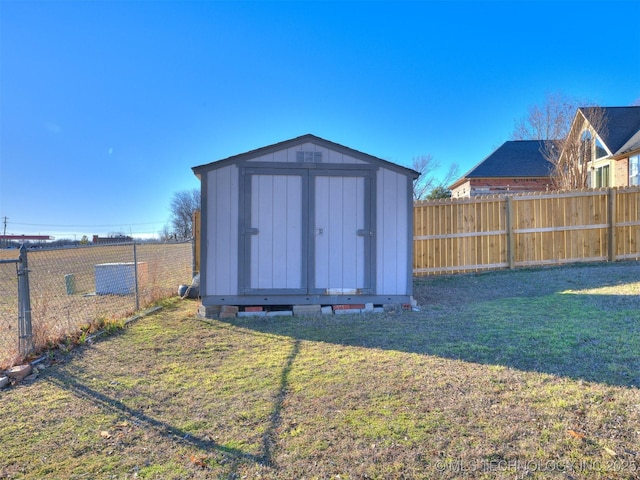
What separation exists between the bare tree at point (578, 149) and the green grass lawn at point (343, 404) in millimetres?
13928

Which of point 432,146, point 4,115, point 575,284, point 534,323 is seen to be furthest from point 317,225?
point 432,146

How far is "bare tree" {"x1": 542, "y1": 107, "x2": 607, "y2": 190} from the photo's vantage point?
50.6 ft

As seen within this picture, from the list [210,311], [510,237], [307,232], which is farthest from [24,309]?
[510,237]

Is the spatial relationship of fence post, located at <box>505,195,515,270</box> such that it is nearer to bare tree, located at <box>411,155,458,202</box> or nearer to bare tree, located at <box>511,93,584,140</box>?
bare tree, located at <box>511,93,584,140</box>

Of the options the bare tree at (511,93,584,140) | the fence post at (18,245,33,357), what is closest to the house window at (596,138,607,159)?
the bare tree at (511,93,584,140)

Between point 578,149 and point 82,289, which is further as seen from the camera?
point 578,149

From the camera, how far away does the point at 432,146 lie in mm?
23281

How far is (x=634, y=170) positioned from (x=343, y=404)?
17.9m

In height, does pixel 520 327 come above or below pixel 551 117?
below

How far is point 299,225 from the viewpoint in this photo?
5.11 meters

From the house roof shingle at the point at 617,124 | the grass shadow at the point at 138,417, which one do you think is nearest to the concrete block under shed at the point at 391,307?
the grass shadow at the point at 138,417

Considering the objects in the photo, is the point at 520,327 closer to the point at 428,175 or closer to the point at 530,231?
the point at 530,231

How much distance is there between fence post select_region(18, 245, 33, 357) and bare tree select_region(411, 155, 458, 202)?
22.8 m

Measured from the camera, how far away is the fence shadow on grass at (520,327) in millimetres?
2994
